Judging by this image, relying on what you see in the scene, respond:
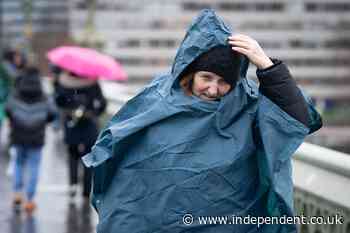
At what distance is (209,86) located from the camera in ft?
13.4

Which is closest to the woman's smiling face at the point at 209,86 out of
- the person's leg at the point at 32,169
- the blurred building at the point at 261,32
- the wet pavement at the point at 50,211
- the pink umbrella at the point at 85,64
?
the wet pavement at the point at 50,211

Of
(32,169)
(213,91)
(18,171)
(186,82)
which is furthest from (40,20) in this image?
(213,91)

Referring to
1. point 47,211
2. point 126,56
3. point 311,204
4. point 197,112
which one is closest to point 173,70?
point 197,112

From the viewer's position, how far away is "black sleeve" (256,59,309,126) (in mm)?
4020

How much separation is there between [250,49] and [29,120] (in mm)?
7278

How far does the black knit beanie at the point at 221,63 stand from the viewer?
4.07 m

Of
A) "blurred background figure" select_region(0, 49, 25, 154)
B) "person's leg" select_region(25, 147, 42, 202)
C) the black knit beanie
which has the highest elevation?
the black knit beanie

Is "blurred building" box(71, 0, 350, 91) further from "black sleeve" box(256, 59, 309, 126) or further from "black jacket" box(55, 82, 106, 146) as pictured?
"black sleeve" box(256, 59, 309, 126)

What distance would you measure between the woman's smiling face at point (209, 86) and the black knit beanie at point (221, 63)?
0.02 meters

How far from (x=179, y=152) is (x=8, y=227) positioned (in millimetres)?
5882

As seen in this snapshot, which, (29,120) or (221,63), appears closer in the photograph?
(221,63)

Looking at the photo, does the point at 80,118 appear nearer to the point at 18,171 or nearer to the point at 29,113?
the point at 29,113

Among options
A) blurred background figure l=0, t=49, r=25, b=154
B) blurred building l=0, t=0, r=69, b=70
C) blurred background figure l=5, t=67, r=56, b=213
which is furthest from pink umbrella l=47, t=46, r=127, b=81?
blurred building l=0, t=0, r=69, b=70

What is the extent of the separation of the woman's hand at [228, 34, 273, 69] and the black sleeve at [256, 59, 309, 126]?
27 millimetres
